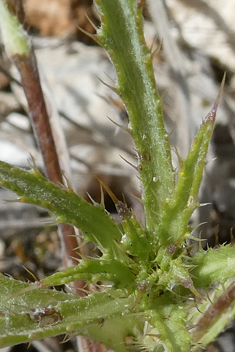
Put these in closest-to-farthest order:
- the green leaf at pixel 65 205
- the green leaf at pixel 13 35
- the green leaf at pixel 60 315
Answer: the green leaf at pixel 60 315
the green leaf at pixel 65 205
the green leaf at pixel 13 35

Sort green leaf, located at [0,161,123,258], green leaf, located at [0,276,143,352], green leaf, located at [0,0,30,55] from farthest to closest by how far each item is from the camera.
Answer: green leaf, located at [0,0,30,55] < green leaf, located at [0,161,123,258] < green leaf, located at [0,276,143,352]

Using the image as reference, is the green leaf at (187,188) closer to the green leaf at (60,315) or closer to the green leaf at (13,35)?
the green leaf at (60,315)

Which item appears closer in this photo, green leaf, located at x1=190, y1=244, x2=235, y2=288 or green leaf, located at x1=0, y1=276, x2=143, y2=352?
green leaf, located at x1=0, y1=276, x2=143, y2=352

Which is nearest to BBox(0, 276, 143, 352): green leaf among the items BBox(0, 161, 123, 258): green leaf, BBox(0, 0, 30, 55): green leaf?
BBox(0, 161, 123, 258): green leaf

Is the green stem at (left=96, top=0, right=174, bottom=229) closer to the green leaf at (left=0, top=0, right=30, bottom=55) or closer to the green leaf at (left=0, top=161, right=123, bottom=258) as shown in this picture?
the green leaf at (left=0, top=161, right=123, bottom=258)

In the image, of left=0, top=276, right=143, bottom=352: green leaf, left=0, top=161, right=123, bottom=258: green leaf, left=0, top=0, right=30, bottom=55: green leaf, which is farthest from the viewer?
left=0, top=0, right=30, bottom=55: green leaf

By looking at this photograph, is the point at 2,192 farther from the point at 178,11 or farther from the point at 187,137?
the point at 178,11

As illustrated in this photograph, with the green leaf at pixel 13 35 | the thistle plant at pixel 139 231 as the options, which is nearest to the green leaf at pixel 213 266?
the thistle plant at pixel 139 231

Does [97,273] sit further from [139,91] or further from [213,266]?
[139,91]

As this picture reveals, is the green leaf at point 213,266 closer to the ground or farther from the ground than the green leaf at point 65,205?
closer to the ground

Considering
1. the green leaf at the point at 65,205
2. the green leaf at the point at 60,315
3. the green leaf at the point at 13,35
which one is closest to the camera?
the green leaf at the point at 60,315
